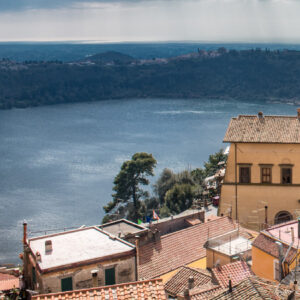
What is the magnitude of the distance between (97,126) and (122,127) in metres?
5.70

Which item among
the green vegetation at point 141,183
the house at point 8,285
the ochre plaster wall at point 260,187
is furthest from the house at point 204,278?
the green vegetation at point 141,183

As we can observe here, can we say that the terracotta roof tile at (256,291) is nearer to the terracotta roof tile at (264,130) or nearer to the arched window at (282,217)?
the terracotta roof tile at (264,130)

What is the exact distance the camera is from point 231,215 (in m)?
17.8

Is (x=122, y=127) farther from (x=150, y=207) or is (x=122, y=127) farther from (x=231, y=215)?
(x=231, y=215)

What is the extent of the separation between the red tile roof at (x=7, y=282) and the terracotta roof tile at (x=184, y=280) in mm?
2764

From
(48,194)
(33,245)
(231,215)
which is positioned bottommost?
(48,194)

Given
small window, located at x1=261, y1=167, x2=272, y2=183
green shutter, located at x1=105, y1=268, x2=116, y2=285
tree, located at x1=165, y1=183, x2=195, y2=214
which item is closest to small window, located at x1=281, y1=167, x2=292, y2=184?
small window, located at x1=261, y1=167, x2=272, y2=183

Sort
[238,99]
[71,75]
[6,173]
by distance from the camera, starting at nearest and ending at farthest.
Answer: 1. [6,173]
2. [238,99]
3. [71,75]

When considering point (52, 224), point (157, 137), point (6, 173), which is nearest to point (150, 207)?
point (52, 224)

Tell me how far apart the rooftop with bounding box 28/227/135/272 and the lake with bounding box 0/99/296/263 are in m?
20.8

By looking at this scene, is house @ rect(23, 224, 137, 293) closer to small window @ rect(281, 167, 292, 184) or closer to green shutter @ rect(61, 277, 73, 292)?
green shutter @ rect(61, 277, 73, 292)

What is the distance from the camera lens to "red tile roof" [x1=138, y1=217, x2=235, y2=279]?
14.4 meters

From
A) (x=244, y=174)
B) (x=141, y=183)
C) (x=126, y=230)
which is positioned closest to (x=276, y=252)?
(x=126, y=230)

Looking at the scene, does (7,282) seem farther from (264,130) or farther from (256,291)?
(264,130)
